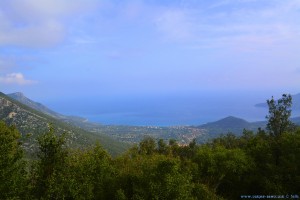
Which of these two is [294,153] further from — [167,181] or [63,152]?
[63,152]

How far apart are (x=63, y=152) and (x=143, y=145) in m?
41.1

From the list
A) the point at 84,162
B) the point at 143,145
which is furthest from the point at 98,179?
the point at 143,145

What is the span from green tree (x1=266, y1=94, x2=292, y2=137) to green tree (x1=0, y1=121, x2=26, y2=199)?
61.5 m

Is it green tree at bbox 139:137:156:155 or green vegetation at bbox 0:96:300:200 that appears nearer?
green vegetation at bbox 0:96:300:200

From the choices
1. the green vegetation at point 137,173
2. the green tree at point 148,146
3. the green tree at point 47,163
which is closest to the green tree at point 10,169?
the green vegetation at point 137,173

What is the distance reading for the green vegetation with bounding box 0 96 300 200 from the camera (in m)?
32.0

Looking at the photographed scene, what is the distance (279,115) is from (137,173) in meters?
52.0

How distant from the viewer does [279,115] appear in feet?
253

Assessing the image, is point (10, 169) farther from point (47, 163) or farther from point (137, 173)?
point (137, 173)

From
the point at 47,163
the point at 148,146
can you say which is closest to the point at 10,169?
the point at 47,163

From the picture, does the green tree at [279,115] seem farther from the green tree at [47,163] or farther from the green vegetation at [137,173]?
the green tree at [47,163]

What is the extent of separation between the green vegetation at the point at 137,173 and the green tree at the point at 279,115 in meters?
26.7

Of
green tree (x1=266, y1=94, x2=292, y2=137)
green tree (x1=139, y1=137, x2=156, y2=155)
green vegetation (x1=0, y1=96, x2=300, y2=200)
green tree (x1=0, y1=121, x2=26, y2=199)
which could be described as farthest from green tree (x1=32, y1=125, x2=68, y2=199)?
green tree (x1=266, y1=94, x2=292, y2=137)

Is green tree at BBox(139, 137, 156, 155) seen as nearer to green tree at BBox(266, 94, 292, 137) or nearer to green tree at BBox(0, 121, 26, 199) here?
green tree at BBox(266, 94, 292, 137)
